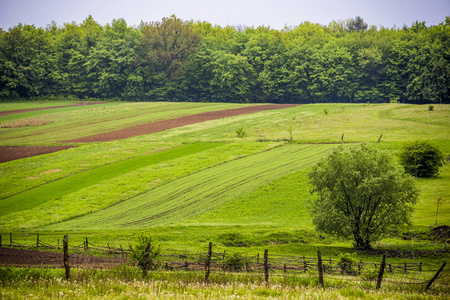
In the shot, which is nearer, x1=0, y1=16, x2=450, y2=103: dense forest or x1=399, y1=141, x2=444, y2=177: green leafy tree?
x1=399, y1=141, x2=444, y2=177: green leafy tree

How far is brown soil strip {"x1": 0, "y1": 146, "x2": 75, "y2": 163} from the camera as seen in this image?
71688mm

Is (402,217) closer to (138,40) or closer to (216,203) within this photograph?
(216,203)

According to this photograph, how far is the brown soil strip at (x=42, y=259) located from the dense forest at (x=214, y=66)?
408 ft

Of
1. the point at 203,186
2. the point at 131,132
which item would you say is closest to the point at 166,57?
the point at 131,132

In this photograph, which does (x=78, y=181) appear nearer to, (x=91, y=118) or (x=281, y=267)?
(x=281, y=267)

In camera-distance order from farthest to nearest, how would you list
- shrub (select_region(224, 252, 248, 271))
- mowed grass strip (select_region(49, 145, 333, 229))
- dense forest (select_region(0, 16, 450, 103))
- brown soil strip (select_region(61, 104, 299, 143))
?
1. dense forest (select_region(0, 16, 450, 103))
2. brown soil strip (select_region(61, 104, 299, 143))
3. mowed grass strip (select_region(49, 145, 333, 229))
4. shrub (select_region(224, 252, 248, 271))

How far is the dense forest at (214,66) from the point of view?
14912 centimetres

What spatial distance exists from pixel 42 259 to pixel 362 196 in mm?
25082

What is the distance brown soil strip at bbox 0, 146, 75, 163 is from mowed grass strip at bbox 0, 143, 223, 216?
15.7 meters

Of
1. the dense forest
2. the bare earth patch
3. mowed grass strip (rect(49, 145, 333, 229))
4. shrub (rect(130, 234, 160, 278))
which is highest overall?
the dense forest

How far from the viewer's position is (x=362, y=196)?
1433 inches

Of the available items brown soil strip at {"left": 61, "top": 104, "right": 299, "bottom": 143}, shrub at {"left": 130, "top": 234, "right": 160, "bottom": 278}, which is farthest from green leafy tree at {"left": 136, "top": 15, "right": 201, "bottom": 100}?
shrub at {"left": 130, "top": 234, "right": 160, "bottom": 278}

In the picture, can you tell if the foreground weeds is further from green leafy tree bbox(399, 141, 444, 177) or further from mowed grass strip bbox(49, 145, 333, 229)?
green leafy tree bbox(399, 141, 444, 177)

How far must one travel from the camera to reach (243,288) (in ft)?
57.1
